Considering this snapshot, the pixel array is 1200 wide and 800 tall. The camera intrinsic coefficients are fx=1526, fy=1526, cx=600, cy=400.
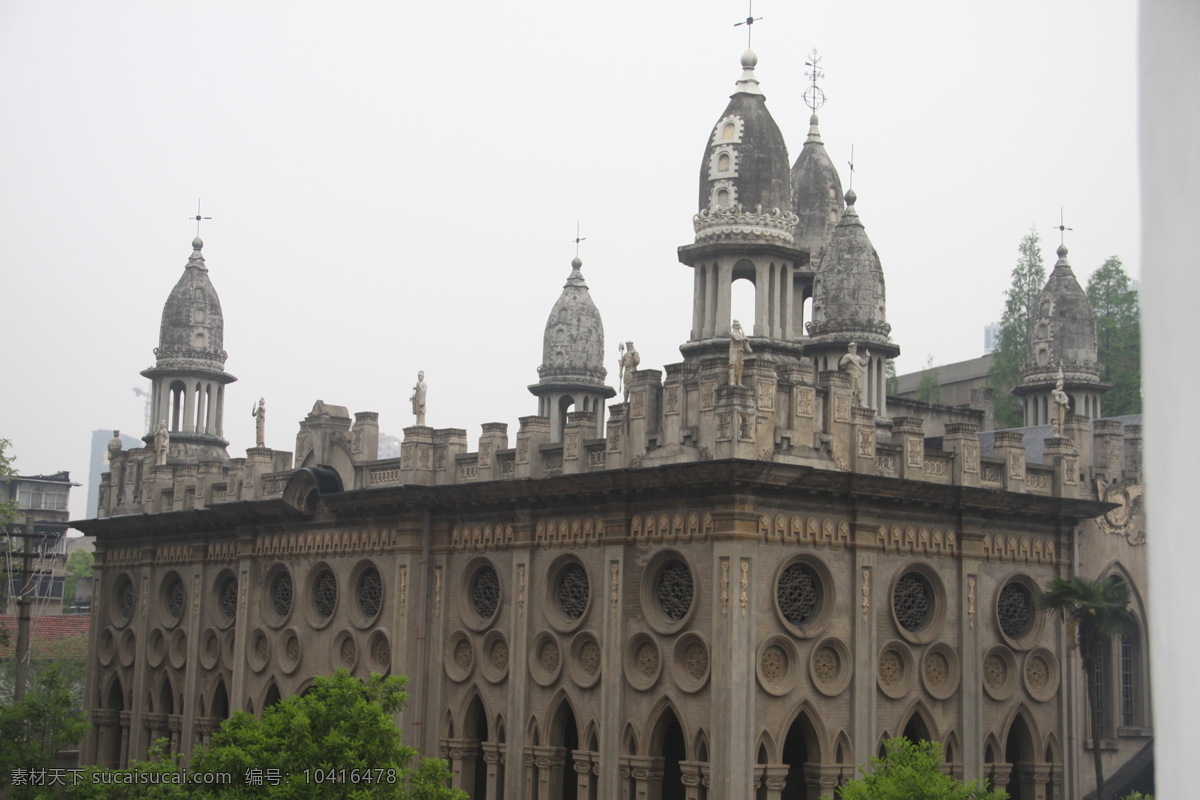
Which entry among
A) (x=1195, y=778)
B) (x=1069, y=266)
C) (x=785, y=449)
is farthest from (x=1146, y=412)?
(x=1069, y=266)

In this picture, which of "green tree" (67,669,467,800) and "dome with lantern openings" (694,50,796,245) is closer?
"green tree" (67,669,467,800)

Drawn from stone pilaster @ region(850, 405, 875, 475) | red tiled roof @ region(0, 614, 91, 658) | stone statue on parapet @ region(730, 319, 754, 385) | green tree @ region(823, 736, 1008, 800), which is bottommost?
green tree @ region(823, 736, 1008, 800)

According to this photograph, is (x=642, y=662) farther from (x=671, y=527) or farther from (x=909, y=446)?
(x=909, y=446)

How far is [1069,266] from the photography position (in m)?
53.2

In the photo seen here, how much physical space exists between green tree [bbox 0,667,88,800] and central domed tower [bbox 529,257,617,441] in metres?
20.1

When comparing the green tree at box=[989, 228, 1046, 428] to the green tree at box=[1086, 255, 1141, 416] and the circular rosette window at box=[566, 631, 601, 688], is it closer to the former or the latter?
the green tree at box=[1086, 255, 1141, 416]

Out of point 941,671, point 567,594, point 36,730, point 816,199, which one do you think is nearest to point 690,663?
point 567,594

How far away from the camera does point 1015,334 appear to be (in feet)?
228

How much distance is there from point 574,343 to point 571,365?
0.90 metres

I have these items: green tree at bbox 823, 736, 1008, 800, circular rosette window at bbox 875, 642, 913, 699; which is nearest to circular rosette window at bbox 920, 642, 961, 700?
circular rosette window at bbox 875, 642, 913, 699

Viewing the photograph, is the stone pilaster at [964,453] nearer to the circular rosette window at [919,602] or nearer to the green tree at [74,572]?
the circular rosette window at [919,602]

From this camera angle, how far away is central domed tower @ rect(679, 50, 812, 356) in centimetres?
3750

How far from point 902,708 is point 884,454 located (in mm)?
5903

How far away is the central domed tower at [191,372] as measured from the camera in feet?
195
